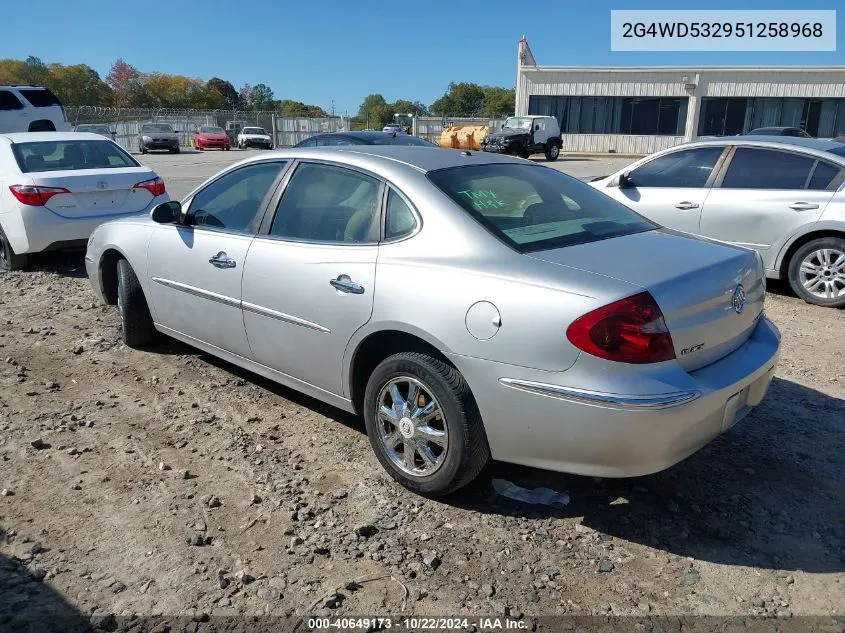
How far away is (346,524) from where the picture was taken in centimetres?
311

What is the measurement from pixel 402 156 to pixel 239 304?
4.14 feet

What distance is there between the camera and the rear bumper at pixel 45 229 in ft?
24.2

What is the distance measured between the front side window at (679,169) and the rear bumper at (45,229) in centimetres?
532

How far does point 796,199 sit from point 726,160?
2.61ft

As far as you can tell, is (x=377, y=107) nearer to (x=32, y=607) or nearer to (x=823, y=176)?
(x=823, y=176)

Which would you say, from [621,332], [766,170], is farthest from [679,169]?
[621,332]

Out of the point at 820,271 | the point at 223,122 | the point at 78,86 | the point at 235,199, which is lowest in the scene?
the point at 820,271

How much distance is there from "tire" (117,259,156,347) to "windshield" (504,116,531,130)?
26916 millimetres

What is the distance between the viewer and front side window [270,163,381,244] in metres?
3.54

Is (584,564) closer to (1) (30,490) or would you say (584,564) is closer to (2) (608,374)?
(2) (608,374)

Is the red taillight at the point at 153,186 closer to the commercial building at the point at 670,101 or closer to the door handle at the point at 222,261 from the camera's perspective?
the door handle at the point at 222,261

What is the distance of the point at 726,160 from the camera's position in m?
7.02

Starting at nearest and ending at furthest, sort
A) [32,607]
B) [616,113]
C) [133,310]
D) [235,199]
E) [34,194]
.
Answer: [32,607] < [235,199] < [133,310] < [34,194] < [616,113]

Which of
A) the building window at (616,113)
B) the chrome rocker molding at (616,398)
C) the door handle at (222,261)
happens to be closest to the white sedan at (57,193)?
the door handle at (222,261)
